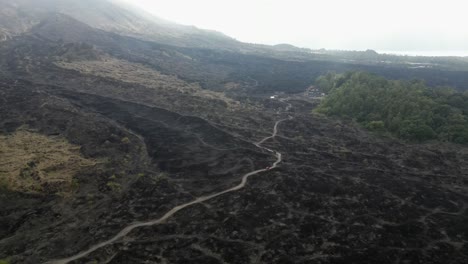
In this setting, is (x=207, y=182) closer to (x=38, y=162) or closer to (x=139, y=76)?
(x=38, y=162)

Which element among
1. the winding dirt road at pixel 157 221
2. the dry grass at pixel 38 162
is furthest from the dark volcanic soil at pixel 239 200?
the dry grass at pixel 38 162

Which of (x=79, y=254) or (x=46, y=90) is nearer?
(x=79, y=254)

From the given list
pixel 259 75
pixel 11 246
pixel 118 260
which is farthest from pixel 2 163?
pixel 259 75

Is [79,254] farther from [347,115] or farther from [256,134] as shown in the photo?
[347,115]

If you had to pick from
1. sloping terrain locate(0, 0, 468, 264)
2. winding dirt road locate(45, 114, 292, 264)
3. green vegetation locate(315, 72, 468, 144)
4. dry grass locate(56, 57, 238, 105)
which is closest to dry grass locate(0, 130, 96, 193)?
sloping terrain locate(0, 0, 468, 264)

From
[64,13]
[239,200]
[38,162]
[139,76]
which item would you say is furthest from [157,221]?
[64,13]

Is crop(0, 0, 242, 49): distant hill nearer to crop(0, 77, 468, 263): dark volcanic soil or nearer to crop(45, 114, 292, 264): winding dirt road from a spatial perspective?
crop(0, 77, 468, 263): dark volcanic soil
